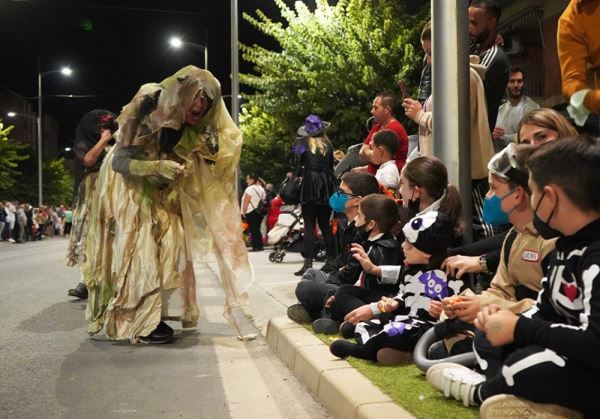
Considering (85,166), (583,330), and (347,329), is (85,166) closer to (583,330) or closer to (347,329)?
(347,329)

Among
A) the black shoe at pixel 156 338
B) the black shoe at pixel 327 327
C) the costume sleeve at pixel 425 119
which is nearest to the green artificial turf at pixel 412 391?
the black shoe at pixel 327 327

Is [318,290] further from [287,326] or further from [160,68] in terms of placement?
[160,68]

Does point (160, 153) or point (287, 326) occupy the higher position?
point (160, 153)

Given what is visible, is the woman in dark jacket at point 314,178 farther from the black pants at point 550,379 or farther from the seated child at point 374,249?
the black pants at point 550,379

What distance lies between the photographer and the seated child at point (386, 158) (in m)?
6.43

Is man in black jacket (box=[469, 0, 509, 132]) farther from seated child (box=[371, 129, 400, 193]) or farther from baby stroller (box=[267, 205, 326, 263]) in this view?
baby stroller (box=[267, 205, 326, 263])

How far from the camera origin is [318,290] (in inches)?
220

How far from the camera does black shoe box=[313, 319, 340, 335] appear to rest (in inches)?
205

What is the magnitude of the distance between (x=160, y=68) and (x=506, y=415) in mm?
48708

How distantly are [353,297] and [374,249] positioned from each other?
33cm

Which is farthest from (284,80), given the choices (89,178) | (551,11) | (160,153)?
(160,153)

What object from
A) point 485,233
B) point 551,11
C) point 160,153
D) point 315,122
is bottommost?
point 485,233

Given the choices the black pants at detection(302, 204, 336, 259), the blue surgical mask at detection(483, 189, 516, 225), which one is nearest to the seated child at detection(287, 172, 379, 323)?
the blue surgical mask at detection(483, 189, 516, 225)

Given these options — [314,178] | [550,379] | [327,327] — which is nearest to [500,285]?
[550,379]
